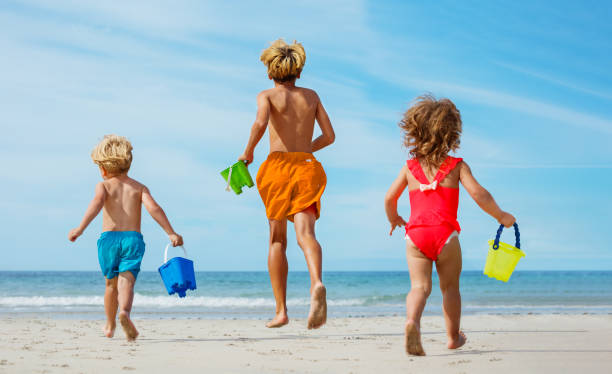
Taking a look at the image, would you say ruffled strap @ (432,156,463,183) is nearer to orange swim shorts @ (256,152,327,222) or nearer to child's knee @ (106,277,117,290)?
orange swim shorts @ (256,152,327,222)

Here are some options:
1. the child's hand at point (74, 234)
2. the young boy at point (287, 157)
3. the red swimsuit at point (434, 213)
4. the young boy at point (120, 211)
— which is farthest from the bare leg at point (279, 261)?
the child's hand at point (74, 234)

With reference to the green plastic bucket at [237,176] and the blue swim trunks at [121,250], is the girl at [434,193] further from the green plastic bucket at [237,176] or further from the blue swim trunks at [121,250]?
the blue swim trunks at [121,250]

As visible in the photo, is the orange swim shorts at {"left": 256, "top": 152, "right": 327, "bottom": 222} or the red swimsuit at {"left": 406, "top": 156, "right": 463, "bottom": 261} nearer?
the red swimsuit at {"left": 406, "top": 156, "right": 463, "bottom": 261}

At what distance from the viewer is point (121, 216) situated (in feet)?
18.7

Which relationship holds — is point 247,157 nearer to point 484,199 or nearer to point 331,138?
point 331,138

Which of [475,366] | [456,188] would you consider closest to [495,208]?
[456,188]

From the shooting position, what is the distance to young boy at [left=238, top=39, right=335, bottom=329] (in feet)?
16.4

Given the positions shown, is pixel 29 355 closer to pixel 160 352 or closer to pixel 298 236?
pixel 160 352

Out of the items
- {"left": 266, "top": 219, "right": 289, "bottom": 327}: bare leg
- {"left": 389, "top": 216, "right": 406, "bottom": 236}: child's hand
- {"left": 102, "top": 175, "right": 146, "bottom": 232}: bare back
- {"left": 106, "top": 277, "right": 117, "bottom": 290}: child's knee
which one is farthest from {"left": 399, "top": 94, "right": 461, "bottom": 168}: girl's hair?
{"left": 106, "top": 277, "right": 117, "bottom": 290}: child's knee

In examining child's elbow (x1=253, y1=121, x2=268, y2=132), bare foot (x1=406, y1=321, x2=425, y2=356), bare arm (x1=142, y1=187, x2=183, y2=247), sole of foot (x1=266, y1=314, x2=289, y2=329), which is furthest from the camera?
bare arm (x1=142, y1=187, x2=183, y2=247)

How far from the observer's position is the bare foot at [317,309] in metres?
4.43

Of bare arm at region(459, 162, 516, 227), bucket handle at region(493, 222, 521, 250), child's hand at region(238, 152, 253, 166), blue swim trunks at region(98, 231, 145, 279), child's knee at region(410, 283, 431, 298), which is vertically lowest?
child's knee at region(410, 283, 431, 298)

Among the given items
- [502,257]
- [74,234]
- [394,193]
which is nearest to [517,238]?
[502,257]

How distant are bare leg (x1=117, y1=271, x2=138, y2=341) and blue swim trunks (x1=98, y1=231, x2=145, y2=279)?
0.06m
